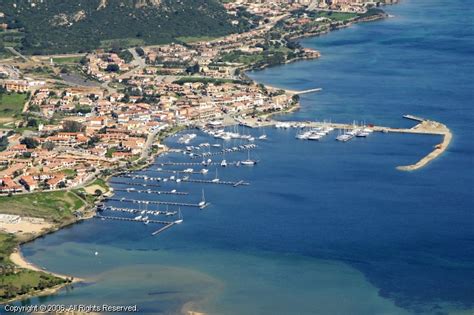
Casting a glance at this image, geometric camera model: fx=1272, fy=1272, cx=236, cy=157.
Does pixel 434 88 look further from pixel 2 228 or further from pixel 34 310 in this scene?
pixel 34 310

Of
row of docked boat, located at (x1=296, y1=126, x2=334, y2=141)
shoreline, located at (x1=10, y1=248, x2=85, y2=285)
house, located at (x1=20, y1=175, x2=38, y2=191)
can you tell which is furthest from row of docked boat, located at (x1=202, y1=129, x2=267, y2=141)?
shoreline, located at (x1=10, y1=248, x2=85, y2=285)

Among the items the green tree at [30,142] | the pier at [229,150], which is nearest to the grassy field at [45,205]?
the green tree at [30,142]

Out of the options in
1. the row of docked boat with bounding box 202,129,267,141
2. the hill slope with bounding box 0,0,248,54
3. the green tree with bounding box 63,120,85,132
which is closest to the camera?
the row of docked boat with bounding box 202,129,267,141

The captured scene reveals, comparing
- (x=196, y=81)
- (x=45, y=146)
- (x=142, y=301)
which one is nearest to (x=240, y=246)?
(x=142, y=301)

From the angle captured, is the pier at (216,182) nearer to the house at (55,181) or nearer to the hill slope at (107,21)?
the house at (55,181)

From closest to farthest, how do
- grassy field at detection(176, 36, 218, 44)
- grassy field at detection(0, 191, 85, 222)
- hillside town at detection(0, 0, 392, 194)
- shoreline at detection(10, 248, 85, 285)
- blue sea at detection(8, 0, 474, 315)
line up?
blue sea at detection(8, 0, 474, 315) < shoreline at detection(10, 248, 85, 285) < grassy field at detection(0, 191, 85, 222) < hillside town at detection(0, 0, 392, 194) < grassy field at detection(176, 36, 218, 44)

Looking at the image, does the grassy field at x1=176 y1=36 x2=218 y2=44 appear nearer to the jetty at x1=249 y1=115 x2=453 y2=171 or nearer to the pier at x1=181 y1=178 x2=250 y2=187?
the jetty at x1=249 y1=115 x2=453 y2=171

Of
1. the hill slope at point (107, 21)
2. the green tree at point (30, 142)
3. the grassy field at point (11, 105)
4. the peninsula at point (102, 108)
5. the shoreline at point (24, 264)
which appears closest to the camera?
the shoreline at point (24, 264)

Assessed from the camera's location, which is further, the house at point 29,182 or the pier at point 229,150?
the pier at point 229,150
